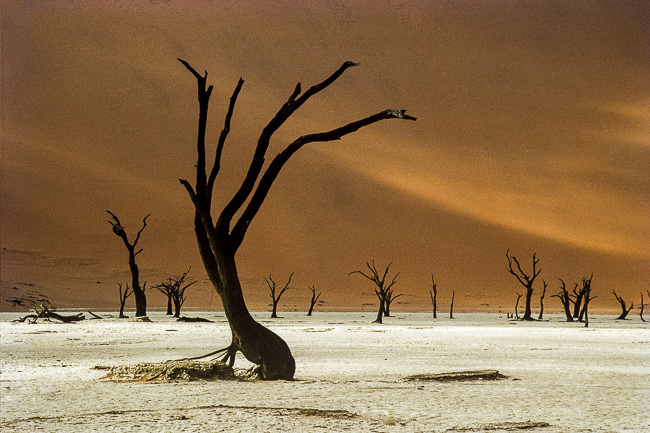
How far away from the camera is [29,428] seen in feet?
26.3

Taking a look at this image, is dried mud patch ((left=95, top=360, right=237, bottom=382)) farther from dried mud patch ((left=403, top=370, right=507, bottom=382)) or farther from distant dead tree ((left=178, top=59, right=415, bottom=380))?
dried mud patch ((left=403, top=370, right=507, bottom=382))

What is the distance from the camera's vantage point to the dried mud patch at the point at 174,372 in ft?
41.0

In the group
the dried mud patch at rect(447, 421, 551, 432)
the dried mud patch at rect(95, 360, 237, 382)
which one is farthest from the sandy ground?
the dried mud patch at rect(95, 360, 237, 382)

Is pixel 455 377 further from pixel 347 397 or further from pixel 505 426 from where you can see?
pixel 505 426

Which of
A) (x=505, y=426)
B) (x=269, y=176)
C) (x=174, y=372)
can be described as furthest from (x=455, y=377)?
(x=174, y=372)

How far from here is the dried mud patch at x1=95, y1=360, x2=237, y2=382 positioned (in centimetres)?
1249

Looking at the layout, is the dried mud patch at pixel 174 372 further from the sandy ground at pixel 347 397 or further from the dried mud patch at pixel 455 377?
the dried mud patch at pixel 455 377

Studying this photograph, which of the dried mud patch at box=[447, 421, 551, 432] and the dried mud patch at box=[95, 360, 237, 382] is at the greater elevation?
the dried mud patch at box=[447, 421, 551, 432]

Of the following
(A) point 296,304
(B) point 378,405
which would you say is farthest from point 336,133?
(A) point 296,304

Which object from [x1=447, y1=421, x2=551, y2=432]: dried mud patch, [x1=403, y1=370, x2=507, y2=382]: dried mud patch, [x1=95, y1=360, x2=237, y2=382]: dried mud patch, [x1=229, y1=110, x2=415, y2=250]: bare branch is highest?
[x1=229, y1=110, x2=415, y2=250]: bare branch

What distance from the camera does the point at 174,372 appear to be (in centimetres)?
1258

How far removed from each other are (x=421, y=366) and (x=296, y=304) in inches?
3285

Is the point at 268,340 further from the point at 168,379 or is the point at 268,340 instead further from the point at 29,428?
the point at 29,428

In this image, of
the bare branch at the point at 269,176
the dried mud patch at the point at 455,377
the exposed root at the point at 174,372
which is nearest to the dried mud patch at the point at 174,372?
the exposed root at the point at 174,372
